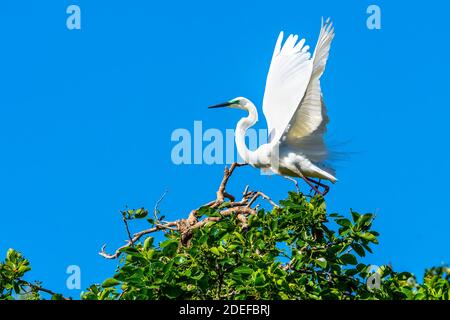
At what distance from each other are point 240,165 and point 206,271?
206 centimetres

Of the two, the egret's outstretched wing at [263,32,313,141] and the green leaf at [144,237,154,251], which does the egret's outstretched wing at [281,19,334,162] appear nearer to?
the egret's outstretched wing at [263,32,313,141]

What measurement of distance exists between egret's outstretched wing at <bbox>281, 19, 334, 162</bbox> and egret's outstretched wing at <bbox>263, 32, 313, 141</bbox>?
16 centimetres

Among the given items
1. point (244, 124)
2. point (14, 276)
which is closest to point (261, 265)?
point (14, 276)

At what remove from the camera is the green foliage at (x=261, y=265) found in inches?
255

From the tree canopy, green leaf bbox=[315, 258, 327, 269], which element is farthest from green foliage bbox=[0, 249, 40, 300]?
green leaf bbox=[315, 258, 327, 269]

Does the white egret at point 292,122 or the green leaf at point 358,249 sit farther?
the white egret at point 292,122

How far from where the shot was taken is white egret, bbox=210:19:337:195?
9281 mm

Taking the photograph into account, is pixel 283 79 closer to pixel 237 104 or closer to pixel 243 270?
pixel 237 104

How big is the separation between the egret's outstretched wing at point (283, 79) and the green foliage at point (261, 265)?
7.13 ft

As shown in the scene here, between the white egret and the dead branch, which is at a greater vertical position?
the white egret

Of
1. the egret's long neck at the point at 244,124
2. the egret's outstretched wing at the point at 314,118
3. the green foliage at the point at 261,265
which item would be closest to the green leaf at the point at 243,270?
the green foliage at the point at 261,265

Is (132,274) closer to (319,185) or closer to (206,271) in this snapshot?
(206,271)

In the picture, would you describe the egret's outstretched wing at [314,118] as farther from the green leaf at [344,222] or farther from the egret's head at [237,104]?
the green leaf at [344,222]
